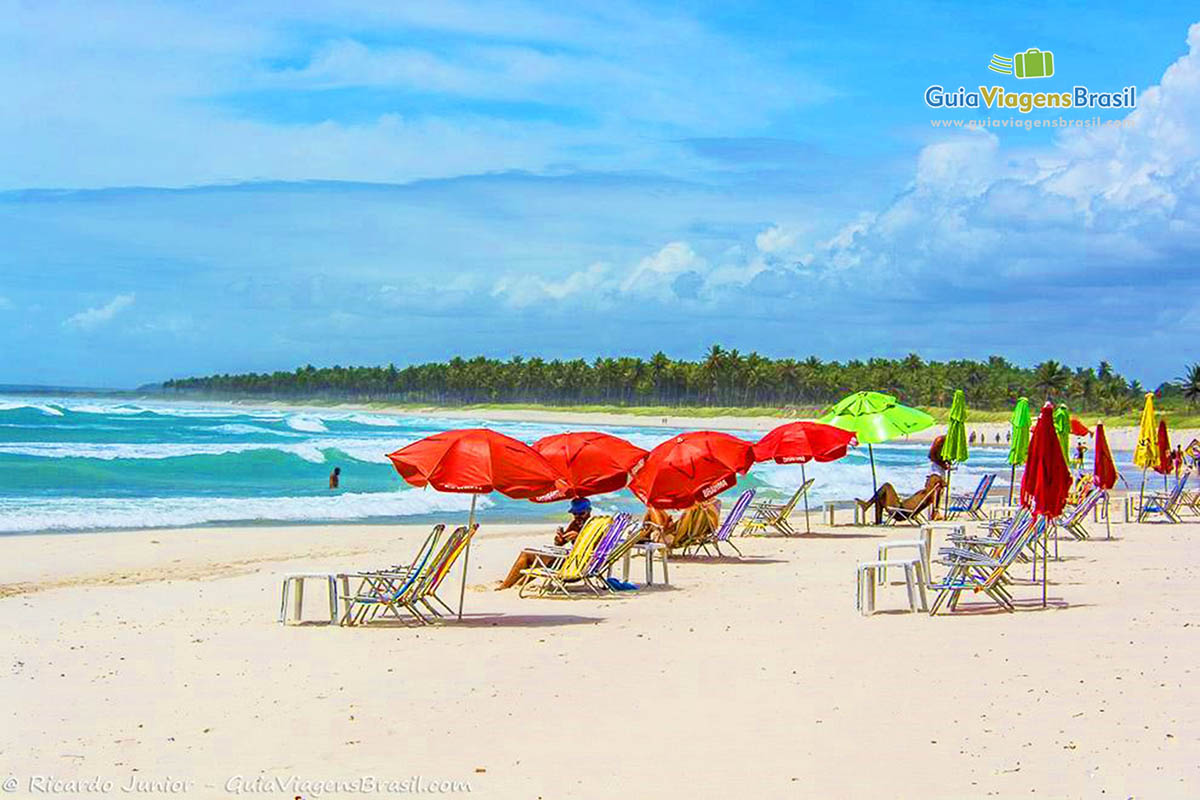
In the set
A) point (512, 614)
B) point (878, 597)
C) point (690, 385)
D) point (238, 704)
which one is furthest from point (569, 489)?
point (690, 385)

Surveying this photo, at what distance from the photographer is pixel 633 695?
8.08 m

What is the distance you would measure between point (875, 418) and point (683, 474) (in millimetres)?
6478

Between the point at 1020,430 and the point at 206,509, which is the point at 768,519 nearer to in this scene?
the point at 1020,430

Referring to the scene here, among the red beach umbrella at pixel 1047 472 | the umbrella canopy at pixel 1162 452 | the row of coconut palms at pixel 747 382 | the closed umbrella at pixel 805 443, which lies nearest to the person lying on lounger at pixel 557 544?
the red beach umbrella at pixel 1047 472

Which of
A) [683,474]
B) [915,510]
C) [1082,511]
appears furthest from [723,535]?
[915,510]

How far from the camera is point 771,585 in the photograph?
14.1 metres

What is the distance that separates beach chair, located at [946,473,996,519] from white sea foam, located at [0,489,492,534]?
9.92 meters

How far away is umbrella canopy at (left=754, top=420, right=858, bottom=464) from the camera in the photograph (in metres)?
19.3

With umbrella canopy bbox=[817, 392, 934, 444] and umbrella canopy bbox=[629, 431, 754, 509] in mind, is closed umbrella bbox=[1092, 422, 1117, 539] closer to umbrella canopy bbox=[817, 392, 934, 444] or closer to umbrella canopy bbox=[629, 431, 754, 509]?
umbrella canopy bbox=[817, 392, 934, 444]

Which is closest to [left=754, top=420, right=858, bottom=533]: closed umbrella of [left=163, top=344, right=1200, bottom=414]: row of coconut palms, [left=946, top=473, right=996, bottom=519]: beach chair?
[left=946, top=473, right=996, bottom=519]: beach chair

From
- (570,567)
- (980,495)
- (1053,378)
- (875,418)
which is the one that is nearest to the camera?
(570,567)

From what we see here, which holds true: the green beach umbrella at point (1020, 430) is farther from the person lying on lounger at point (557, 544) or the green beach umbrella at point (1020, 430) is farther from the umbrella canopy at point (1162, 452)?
the person lying on lounger at point (557, 544)

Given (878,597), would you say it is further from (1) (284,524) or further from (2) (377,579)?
(1) (284,524)

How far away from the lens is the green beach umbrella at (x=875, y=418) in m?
20.2
